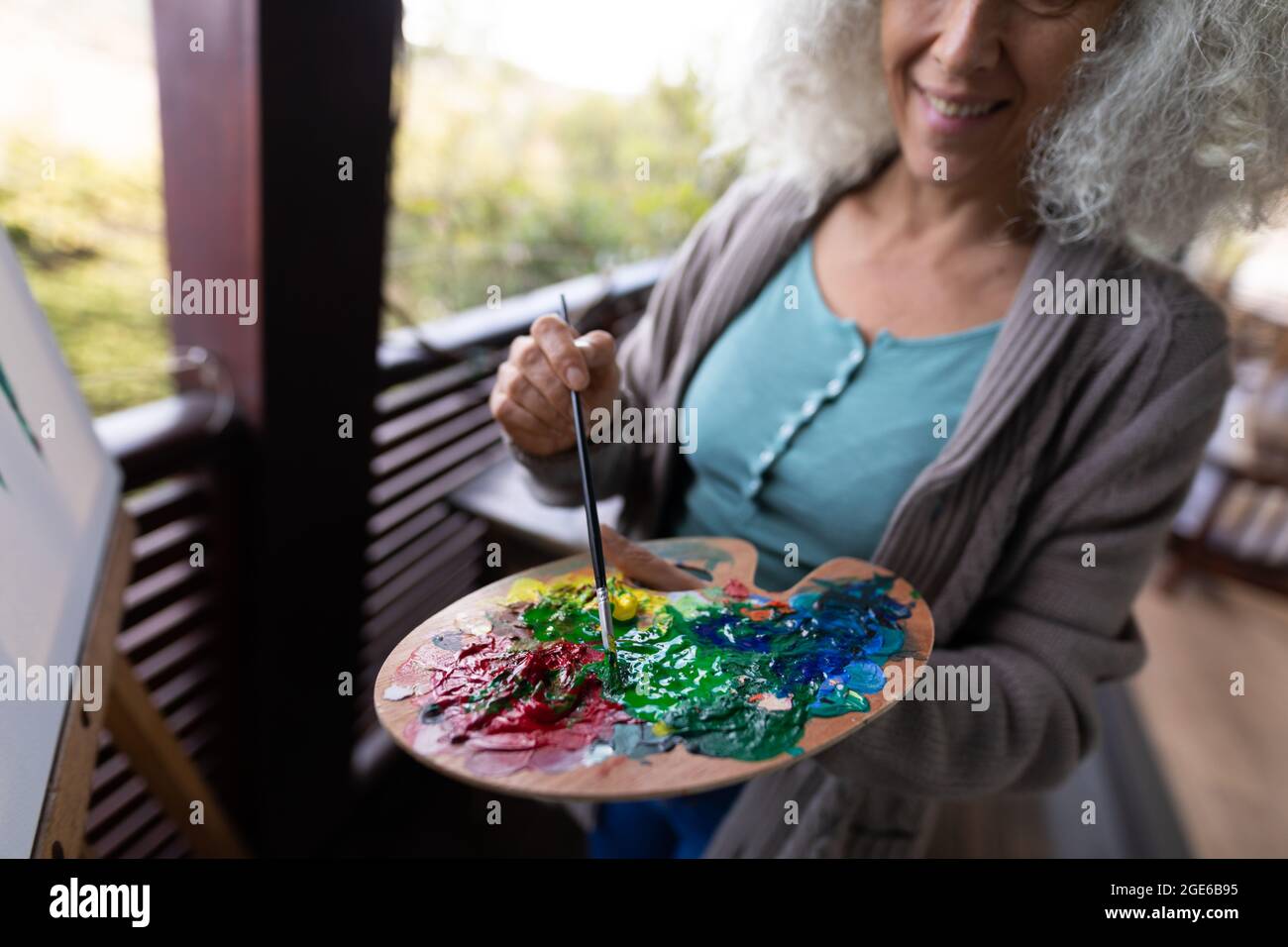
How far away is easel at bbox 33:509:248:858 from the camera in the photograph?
0.59m

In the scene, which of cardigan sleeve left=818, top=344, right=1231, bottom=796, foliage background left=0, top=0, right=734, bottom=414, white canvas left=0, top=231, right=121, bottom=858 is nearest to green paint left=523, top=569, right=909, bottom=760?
cardigan sleeve left=818, top=344, right=1231, bottom=796

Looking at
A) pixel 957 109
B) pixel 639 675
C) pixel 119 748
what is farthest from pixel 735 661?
pixel 119 748

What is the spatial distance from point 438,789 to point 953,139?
1562 mm

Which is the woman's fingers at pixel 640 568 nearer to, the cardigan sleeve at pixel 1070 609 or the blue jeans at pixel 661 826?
the cardigan sleeve at pixel 1070 609

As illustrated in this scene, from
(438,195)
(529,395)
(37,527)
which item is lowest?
(37,527)

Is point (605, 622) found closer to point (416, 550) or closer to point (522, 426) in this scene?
point (522, 426)

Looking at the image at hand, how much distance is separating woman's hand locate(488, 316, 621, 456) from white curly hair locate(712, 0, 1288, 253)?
461 millimetres

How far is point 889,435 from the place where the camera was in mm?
863

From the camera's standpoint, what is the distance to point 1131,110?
718mm

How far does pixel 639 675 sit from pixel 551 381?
281 mm

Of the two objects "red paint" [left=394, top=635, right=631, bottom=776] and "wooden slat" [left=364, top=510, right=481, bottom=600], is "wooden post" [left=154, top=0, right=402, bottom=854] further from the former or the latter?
"red paint" [left=394, top=635, right=631, bottom=776]

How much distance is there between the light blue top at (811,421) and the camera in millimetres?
860
